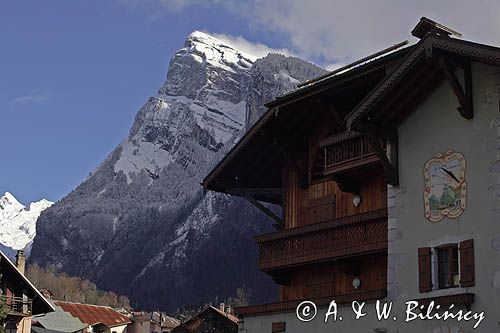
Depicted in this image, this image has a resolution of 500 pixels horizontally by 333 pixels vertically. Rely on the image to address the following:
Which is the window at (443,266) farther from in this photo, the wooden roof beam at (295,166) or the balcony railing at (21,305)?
the balcony railing at (21,305)

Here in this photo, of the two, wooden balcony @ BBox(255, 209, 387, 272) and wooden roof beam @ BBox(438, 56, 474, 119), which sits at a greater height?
wooden roof beam @ BBox(438, 56, 474, 119)

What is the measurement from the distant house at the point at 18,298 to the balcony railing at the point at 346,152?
95.9ft

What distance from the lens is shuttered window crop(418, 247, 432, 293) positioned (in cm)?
2225

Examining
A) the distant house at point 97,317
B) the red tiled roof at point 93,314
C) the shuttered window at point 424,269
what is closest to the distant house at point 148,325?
the distant house at point 97,317

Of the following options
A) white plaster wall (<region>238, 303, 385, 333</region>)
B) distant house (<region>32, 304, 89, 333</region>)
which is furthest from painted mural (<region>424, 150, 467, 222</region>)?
distant house (<region>32, 304, 89, 333</region>)

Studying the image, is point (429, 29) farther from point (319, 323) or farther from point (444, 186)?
point (319, 323)

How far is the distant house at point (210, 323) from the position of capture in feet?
252

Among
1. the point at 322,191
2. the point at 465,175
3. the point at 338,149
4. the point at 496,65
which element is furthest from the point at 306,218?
the point at 496,65

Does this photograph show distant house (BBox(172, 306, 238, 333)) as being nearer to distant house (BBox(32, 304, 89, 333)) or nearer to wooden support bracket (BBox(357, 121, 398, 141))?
distant house (BBox(32, 304, 89, 333))

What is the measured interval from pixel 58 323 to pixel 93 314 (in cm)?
1433

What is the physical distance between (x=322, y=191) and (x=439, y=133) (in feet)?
20.4

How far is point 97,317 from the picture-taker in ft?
283

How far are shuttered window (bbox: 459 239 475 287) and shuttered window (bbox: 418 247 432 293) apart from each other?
3.00ft

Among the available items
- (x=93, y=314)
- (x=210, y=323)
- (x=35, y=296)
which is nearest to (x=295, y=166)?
(x=35, y=296)
